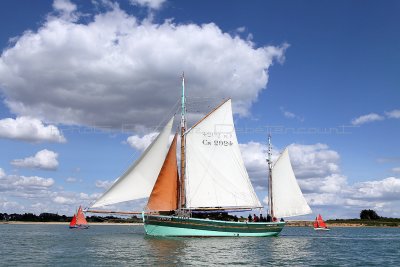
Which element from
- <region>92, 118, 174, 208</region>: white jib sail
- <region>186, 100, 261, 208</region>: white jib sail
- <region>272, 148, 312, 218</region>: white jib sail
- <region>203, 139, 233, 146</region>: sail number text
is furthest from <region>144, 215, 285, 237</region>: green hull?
<region>272, 148, 312, 218</region>: white jib sail

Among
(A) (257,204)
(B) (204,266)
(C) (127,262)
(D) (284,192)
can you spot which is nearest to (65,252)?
(C) (127,262)

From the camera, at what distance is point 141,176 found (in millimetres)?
64312

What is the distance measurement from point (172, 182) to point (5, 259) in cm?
2759

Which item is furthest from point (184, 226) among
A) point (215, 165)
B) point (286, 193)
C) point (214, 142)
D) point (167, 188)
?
point (286, 193)

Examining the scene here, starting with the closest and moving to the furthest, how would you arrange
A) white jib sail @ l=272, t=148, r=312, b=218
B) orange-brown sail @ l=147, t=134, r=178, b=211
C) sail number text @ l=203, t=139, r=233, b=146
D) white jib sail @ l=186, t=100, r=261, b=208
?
orange-brown sail @ l=147, t=134, r=178, b=211 < white jib sail @ l=186, t=100, r=261, b=208 < sail number text @ l=203, t=139, r=233, b=146 < white jib sail @ l=272, t=148, r=312, b=218

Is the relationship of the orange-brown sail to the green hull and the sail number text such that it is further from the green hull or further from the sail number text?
the sail number text

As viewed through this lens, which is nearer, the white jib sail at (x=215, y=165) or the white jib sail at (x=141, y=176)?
the white jib sail at (x=141, y=176)

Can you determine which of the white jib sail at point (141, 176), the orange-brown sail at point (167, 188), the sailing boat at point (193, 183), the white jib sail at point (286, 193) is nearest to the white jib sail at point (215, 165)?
the sailing boat at point (193, 183)

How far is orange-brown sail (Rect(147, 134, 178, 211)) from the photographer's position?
65.1 metres

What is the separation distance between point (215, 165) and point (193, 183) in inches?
167

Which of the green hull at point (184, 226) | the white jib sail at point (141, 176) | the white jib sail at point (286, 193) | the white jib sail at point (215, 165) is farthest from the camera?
the white jib sail at point (286, 193)

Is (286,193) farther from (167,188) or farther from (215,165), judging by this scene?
(167,188)

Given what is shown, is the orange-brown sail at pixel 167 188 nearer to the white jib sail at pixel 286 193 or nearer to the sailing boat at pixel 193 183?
the sailing boat at pixel 193 183

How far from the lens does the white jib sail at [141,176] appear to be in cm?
6300
